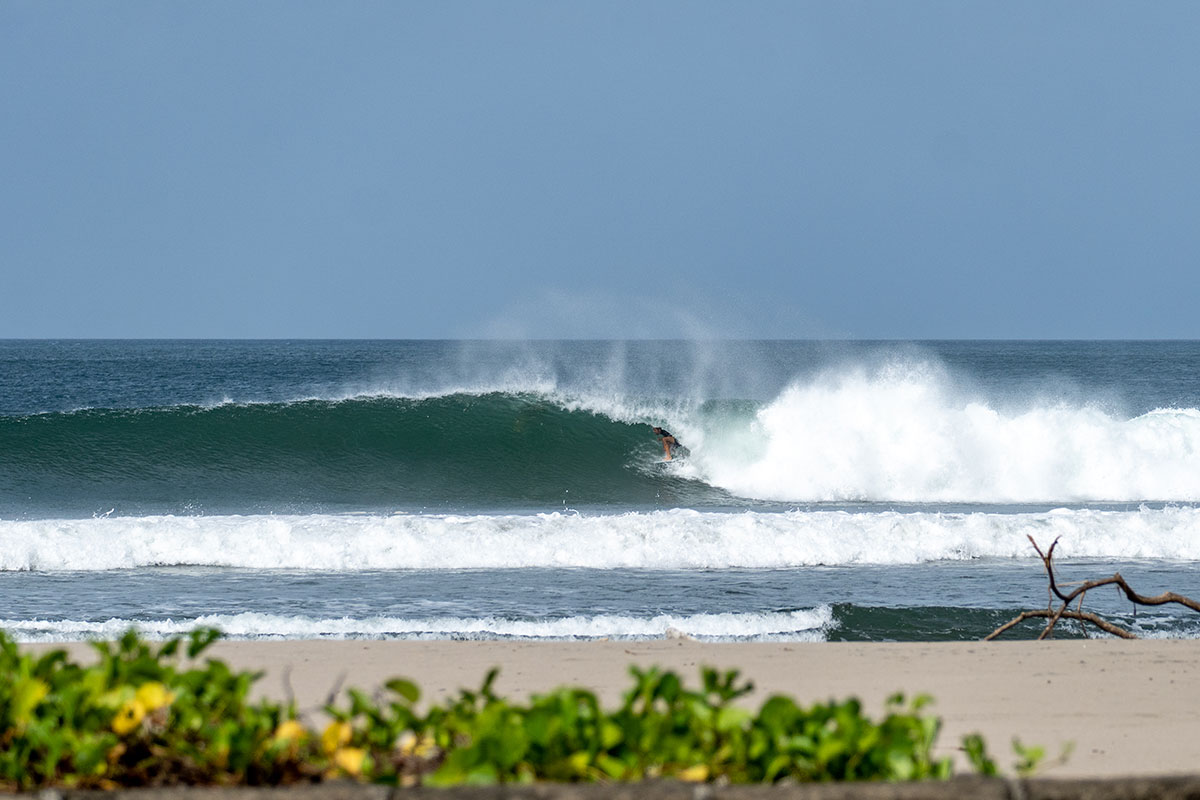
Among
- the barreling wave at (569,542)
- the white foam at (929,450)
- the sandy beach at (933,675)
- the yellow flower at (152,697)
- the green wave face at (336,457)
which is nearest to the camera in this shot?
the yellow flower at (152,697)

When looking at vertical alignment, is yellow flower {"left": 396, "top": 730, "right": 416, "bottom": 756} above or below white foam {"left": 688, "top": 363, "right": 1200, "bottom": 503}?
below

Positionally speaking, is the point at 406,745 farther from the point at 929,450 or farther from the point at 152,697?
the point at 929,450

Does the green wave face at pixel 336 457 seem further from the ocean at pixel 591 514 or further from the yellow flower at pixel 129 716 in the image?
the yellow flower at pixel 129 716

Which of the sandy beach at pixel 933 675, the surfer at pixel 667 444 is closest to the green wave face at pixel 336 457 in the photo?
the surfer at pixel 667 444

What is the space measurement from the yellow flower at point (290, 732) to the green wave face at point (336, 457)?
13614mm

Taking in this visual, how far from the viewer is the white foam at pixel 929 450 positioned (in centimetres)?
1783

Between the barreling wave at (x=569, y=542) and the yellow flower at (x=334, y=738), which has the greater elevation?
the barreling wave at (x=569, y=542)

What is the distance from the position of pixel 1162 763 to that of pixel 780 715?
257cm

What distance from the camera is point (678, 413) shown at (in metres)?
21.2

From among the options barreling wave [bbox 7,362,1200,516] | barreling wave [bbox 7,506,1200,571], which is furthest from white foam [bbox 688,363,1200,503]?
barreling wave [bbox 7,506,1200,571]

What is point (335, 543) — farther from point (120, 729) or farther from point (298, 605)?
point (120, 729)

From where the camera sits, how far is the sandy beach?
4418 millimetres

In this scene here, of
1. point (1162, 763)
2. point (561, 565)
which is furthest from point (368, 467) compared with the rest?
point (1162, 763)

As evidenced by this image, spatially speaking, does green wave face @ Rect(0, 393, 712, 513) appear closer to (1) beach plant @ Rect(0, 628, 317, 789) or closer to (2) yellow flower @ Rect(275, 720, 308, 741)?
(1) beach plant @ Rect(0, 628, 317, 789)
